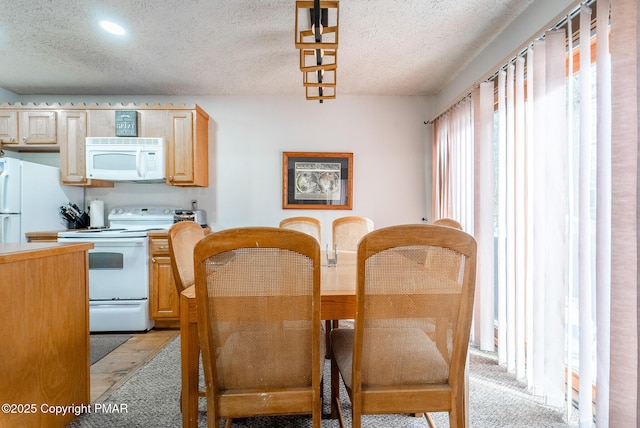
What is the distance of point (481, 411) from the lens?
67.4 inches

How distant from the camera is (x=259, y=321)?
3.46 feet

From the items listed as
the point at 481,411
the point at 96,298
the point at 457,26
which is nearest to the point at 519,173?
the point at 457,26

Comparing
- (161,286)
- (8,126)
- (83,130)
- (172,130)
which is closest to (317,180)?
(172,130)

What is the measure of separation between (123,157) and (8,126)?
4.23 feet

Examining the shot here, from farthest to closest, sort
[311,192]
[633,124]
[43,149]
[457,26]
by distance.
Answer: [311,192] → [43,149] → [457,26] → [633,124]

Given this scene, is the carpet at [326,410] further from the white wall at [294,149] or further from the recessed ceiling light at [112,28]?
the recessed ceiling light at [112,28]

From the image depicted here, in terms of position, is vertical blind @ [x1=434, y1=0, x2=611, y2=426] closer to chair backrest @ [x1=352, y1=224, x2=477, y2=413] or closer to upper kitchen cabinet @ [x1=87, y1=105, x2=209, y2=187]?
chair backrest @ [x1=352, y1=224, x2=477, y2=413]

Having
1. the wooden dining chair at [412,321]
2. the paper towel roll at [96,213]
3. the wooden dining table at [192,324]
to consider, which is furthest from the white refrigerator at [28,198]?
the wooden dining chair at [412,321]

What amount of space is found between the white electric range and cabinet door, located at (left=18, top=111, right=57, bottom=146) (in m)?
1.19

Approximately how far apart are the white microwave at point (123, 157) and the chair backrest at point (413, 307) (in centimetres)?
296

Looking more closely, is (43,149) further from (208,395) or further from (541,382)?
(541,382)

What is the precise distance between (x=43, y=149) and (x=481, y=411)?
478 centimetres

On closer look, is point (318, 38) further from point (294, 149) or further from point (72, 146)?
point (72, 146)
